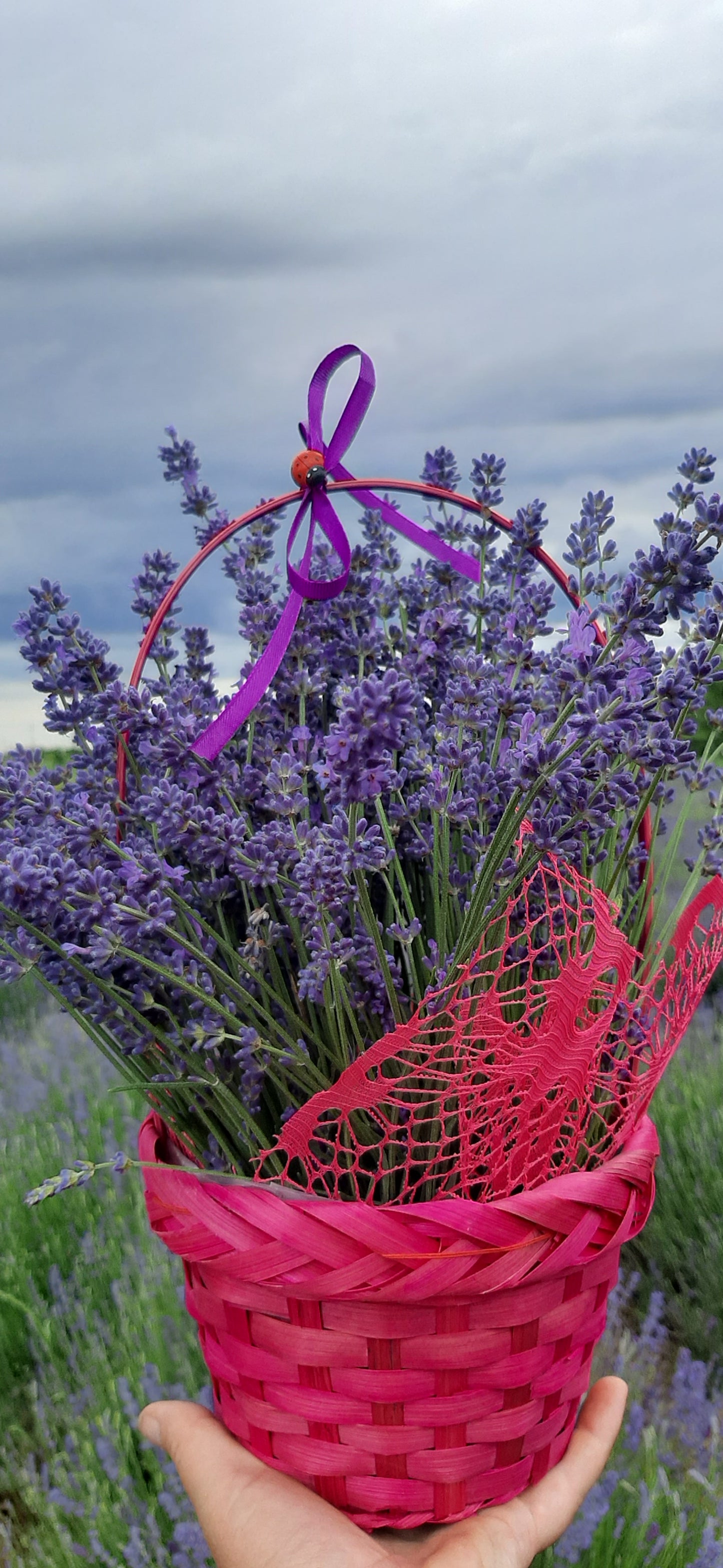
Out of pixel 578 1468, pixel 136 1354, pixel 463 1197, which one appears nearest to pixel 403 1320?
pixel 463 1197

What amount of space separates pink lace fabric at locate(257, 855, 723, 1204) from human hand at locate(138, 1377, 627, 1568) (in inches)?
10.5

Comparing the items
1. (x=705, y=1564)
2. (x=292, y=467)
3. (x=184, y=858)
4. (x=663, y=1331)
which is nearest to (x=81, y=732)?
(x=184, y=858)

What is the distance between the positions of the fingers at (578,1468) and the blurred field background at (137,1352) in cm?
16

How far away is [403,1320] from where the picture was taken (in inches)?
34.4

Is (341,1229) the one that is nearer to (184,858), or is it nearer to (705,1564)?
(184,858)

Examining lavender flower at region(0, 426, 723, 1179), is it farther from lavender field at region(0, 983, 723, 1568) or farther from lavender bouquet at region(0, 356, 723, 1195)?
lavender field at region(0, 983, 723, 1568)

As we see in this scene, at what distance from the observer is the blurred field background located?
1391 mm

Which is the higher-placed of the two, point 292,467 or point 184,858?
point 292,467

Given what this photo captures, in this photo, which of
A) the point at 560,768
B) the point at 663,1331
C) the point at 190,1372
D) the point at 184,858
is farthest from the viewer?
the point at 663,1331

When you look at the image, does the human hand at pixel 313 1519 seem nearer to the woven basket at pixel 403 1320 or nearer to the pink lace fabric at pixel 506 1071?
the woven basket at pixel 403 1320

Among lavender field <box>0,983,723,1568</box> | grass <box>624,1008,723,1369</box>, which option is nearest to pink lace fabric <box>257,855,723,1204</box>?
lavender field <box>0,983,723,1568</box>

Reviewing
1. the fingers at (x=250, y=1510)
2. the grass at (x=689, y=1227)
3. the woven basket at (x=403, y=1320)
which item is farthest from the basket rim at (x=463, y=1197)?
the grass at (x=689, y=1227)

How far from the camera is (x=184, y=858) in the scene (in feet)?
3.30

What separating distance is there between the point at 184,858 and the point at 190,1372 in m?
0.90
